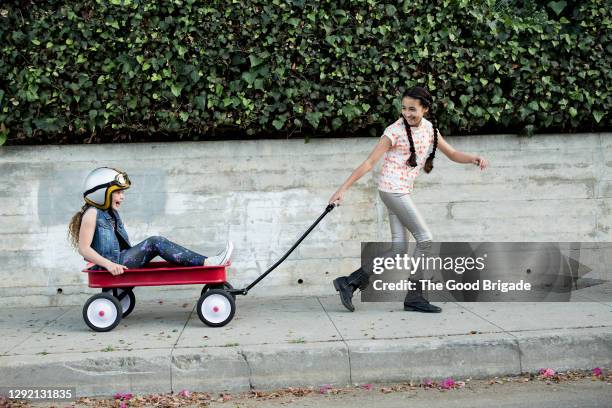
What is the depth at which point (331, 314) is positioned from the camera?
675 centimetres

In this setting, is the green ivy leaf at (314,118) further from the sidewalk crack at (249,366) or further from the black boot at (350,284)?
the sidewalk crack at (249,366)

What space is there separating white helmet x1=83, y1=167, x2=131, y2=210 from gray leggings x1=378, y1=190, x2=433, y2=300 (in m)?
2.26

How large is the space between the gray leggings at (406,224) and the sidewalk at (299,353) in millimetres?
653

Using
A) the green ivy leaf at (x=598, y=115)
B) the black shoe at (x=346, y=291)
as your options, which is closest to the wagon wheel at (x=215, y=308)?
the black shoe at (x=346, y=291)

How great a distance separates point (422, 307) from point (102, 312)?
276cm

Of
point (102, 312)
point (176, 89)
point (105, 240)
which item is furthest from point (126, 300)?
point (176, 89)

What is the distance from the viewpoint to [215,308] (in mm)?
6238

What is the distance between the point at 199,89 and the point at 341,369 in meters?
3.50

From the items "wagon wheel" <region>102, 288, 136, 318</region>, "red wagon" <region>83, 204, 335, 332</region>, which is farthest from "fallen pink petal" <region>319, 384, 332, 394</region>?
"wagon wheel" <region>102, 288, 136, 318</region>

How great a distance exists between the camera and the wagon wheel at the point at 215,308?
20.5 feet

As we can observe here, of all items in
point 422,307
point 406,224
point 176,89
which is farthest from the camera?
point 176,89

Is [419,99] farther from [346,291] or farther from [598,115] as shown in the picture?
[598,115]

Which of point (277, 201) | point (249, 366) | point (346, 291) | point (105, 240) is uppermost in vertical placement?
point (277, 201)

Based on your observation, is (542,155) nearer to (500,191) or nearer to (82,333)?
(500,191)
